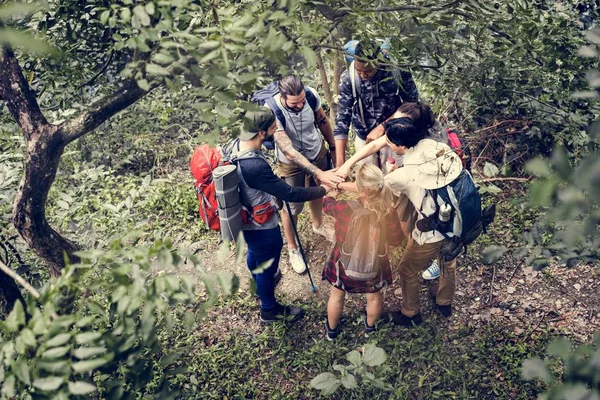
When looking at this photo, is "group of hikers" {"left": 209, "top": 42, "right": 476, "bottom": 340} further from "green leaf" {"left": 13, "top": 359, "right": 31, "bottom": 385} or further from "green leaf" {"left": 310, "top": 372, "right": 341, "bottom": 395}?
"green leaf" {"left": 13, "top": 359, "right": 31, "bottom": 385}

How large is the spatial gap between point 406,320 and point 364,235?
1192 mm

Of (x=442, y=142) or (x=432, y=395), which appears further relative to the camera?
(x=432, y=395)

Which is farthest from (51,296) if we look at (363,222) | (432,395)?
(432,395)

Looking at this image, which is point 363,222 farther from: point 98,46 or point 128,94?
point 98,46

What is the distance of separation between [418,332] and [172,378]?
205cm

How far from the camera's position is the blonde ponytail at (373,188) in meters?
3.21

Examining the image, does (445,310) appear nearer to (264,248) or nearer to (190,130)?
(264,248)

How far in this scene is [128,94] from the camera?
2959mm

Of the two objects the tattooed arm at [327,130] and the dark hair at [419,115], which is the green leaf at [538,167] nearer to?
the dark hair at [419,115]

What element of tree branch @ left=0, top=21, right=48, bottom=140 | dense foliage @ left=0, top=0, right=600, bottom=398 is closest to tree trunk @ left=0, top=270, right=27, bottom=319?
dense foliage @ left=0, top=0, right=600, bottom=398

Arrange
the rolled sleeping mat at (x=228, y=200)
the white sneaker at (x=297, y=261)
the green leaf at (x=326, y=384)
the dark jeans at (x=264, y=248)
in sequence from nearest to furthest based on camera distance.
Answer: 1. the green leaf at (x=326, y=384)
2. the rolled sleeping mat at (x=228, y=200)
3. the dark jeans at (x=264, y=248)
4. the white sneaker at (x=297, y=261)

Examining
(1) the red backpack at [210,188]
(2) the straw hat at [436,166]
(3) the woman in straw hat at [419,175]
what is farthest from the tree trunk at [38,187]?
(2) the straw hat at [436,166]

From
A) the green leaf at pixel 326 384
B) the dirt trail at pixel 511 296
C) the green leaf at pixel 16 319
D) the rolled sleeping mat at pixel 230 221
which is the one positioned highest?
the green leaf at pixel 16 319

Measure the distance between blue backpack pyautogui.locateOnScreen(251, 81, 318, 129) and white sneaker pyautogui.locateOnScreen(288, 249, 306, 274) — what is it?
1333 millimetres
